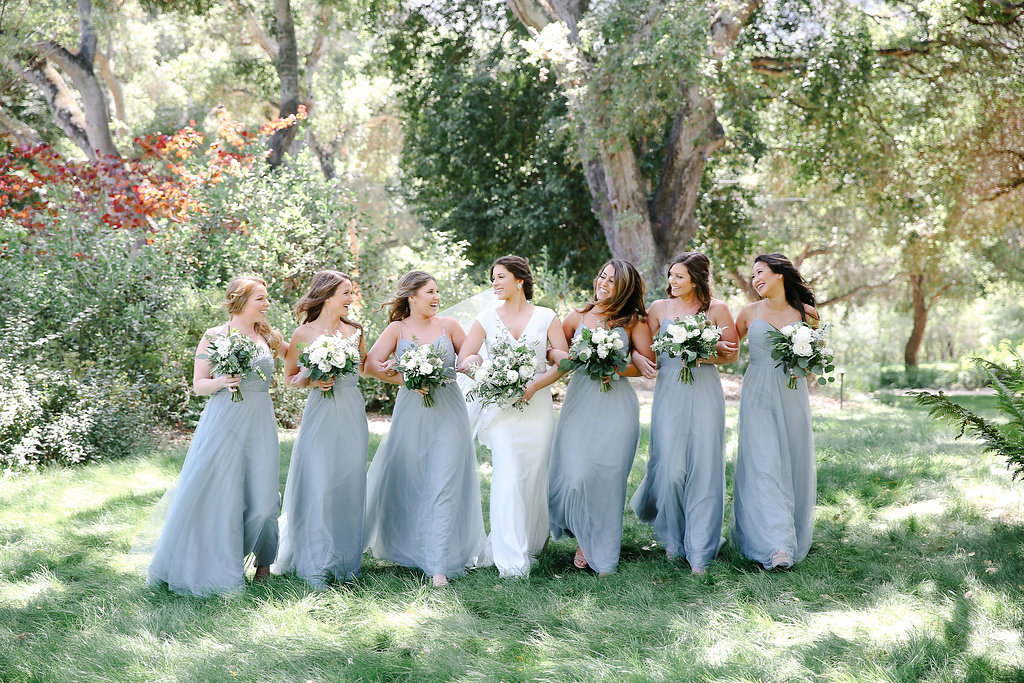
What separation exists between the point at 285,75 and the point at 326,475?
14653 millimetres

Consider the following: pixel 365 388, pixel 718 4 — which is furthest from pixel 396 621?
pixel 718 4

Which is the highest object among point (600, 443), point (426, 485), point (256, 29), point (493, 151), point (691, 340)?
point (256, 29)

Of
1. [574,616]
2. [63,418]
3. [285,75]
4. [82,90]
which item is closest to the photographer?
[574,616]

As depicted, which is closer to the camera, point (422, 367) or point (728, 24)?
point (422, 367)

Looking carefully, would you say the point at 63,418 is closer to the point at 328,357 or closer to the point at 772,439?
the point at 328,357

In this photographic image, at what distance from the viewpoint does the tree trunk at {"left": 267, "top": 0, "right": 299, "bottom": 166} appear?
18234mm

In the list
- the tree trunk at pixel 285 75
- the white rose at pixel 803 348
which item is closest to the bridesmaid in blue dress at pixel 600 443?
the white rose at pixel 803 348

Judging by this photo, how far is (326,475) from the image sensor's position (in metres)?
5.88

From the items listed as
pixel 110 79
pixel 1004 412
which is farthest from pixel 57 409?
pixel 110 79

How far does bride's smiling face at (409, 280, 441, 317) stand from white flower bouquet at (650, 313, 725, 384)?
1.60m

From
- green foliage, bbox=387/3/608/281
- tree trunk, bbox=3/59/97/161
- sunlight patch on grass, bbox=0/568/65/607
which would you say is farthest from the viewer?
green foliage, bbox=387/3/608/281

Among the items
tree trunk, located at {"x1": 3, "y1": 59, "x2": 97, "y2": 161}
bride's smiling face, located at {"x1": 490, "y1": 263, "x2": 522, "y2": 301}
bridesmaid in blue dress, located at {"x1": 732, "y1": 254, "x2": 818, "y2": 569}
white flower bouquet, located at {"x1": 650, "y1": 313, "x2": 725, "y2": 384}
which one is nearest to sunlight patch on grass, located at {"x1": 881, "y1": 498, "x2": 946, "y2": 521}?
bridesmaid in blue dress, located at {"x1": 732, "y1": 254, "x2": 818, "y2": 569}

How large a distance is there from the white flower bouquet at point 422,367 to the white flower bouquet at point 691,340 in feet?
4.98

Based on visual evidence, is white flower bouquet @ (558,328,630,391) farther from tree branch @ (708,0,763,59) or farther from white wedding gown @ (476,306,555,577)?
tree branch @ (708,0,763,59)
